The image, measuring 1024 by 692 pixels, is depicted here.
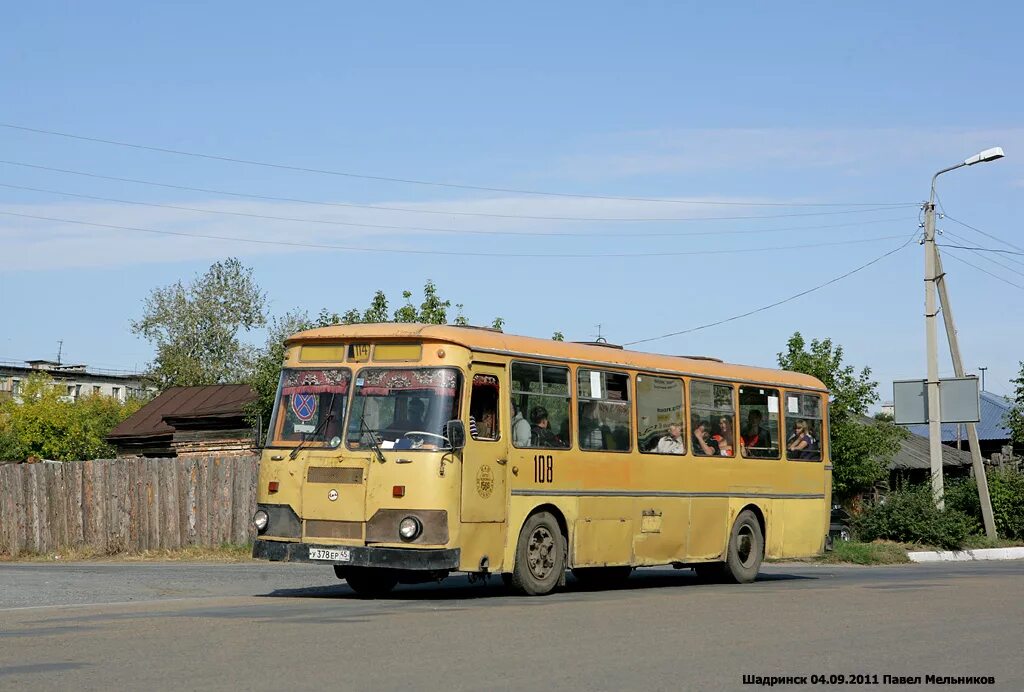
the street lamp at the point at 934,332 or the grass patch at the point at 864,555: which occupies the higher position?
the street lamp at the point at 934,332

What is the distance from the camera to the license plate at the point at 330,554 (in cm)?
1506

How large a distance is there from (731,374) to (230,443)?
2872 cm

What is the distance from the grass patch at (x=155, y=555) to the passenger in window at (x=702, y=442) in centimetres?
916

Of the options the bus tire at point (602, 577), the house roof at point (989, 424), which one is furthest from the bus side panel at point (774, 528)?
the house roof at point (989, 424)

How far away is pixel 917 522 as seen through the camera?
32.2 meters

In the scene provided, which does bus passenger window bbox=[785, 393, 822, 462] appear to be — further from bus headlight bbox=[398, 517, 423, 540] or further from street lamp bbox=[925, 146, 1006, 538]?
street lamp bbox=[925, 146, 1006, 538]

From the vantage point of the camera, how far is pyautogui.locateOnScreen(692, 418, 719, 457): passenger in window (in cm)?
1941

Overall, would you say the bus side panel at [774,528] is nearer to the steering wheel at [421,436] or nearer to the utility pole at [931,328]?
the steering wheel at [421,436]

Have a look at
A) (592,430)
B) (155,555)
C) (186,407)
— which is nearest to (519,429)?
(592,430)

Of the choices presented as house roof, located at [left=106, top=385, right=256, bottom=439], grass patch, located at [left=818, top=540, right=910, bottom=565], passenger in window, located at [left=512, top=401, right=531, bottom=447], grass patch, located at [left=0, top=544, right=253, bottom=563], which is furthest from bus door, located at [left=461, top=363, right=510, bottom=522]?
house roof, located at [left=106, top=385, right=256, bottom=439]

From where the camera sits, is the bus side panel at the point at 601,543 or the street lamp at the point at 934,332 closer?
the bus side panel at the point at 601,543

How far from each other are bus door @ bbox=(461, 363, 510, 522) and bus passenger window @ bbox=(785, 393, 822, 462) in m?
6.85

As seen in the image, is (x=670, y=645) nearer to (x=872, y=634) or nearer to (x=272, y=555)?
(x=872, y=634)

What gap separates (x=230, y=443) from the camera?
4638 centimetres
